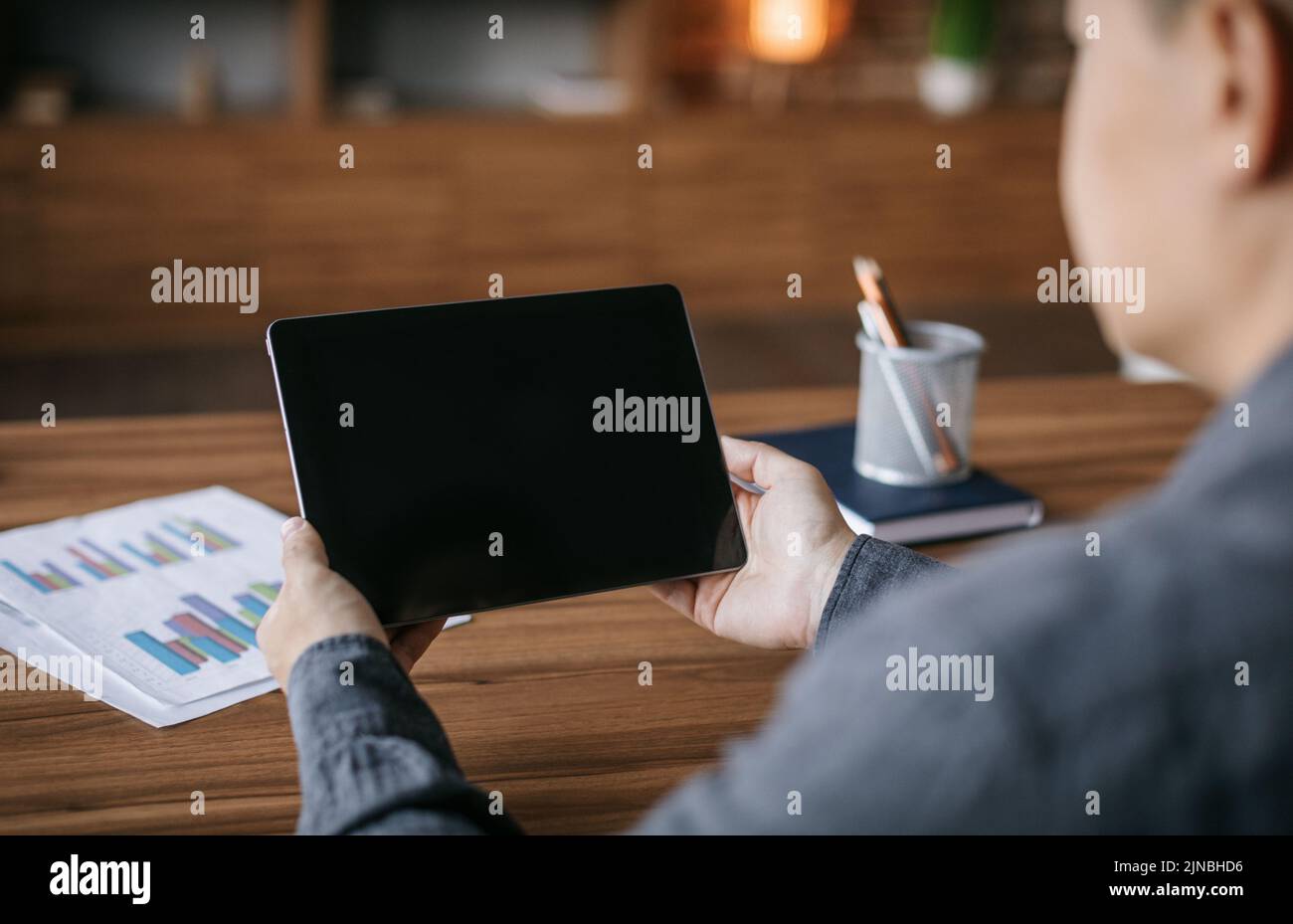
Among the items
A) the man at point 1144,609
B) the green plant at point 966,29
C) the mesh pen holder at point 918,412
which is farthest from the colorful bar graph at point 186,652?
the green plant at point 966,29

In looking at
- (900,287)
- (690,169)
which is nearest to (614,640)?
(690,169)

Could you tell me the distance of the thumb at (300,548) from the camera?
0.75 meters

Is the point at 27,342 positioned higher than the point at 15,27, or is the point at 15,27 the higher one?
the point at 15,27

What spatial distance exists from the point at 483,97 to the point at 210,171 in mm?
1080

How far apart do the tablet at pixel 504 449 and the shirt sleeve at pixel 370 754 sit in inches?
4.9

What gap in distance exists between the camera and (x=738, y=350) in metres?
4.05

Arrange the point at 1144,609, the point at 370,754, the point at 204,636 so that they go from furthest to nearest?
the point at 204,636 < the point at 370,754 < the point at 1144,609

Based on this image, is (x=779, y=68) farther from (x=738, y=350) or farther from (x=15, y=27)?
(x=15, y=27)

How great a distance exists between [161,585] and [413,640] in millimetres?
246

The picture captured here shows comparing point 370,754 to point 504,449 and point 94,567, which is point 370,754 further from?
point 94,567

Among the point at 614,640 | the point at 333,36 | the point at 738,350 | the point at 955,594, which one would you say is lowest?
the point at 738,350

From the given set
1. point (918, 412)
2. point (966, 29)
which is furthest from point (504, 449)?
point (966, 29)

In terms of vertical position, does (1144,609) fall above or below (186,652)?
above

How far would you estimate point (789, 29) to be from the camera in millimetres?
4141
